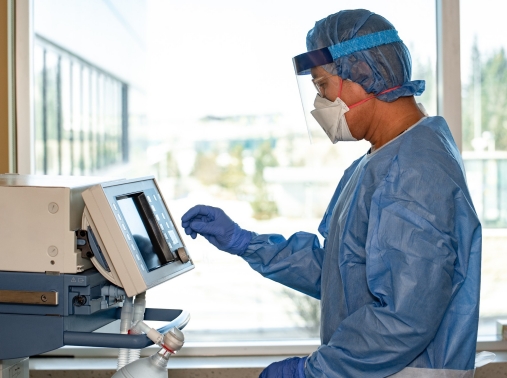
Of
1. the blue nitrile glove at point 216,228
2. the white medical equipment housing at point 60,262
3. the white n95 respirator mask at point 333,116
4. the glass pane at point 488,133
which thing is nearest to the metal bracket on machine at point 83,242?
the white medical equipment housing at point 60,262

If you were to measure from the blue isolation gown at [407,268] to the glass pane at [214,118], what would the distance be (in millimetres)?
907

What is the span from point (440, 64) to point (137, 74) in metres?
1.16

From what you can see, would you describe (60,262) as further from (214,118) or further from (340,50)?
(214,118)

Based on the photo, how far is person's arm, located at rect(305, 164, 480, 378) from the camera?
3.91 ft

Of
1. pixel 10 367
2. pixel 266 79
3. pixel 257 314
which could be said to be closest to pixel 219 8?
pixel 266 79

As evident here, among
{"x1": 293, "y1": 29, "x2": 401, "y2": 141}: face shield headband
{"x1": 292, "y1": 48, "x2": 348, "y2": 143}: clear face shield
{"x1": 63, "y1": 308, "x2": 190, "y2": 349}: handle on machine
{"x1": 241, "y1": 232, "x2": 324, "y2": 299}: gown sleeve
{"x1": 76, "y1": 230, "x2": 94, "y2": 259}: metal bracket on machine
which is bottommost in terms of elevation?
{"x1": 63, "y1": 308, "x2": 190, "y2": 349}: handle on machine

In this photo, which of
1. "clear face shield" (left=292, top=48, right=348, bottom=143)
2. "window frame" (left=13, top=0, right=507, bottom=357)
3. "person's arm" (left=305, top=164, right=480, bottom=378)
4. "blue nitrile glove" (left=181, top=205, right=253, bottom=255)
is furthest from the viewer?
"window frame" (left=13, top=0, right=507, bottom=357)

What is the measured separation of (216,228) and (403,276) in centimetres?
62

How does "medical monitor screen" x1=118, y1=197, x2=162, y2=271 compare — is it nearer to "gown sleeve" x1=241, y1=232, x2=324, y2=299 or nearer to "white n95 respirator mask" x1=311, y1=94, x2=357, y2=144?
"gown sleeve" x1=241, y1=232, x2=324, y2=299

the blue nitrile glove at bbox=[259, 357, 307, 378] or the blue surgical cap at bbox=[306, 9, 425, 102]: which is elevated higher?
the blue surgical cap at bbox=[306, 9, 425, 102]

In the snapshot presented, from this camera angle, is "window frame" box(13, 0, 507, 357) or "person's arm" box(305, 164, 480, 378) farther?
"window frame" box(13, 0, 507, 357)

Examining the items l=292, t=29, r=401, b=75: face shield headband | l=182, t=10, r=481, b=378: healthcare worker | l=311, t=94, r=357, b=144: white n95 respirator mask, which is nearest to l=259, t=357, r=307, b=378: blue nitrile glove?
l=182, t=10, r=481, b=378: healthcare worker

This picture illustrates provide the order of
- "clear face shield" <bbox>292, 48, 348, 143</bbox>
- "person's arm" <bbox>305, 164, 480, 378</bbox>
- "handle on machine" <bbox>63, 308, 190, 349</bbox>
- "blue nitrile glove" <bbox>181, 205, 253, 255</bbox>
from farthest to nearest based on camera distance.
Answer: "blue nitrile glove" <bbox>181, 205, 253, 255</bbox>, "clear face shield" <bbox>292, 48, 348, 143</bbox>, "handle on machine" <bbox>63, 308, 190, 349</bbox>, "person's arm" <bbox>305, 164, 480, 378</bbox>

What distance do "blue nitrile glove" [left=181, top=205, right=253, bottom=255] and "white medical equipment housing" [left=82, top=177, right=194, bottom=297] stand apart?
16cm
